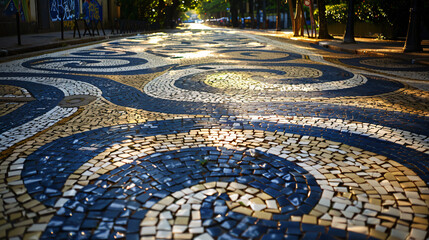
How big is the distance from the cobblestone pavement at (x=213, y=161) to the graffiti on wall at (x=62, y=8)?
63.4 ft

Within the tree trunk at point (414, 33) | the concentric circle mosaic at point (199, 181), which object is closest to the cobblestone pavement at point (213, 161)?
the concentric circle mosaic at point (199, 181)

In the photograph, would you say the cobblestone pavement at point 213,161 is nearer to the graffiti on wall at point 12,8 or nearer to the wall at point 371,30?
the graffiti on wall at point 12,8

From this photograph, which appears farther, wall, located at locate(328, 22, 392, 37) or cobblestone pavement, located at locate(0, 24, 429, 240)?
wall, located at locate(328, 22, 392, 37)

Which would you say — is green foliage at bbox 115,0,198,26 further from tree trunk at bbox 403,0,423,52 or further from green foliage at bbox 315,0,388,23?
tree trunk at bbox 403,0,423,52

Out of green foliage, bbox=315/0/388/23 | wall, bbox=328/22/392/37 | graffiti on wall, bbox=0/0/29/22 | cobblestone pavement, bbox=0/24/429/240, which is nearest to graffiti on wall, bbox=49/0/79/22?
graffiti on wall, bbox=0/0/29/22

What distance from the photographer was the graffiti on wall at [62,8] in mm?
24433

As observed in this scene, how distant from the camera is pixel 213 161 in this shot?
3.46 meters

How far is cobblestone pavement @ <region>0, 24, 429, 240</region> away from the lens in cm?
247

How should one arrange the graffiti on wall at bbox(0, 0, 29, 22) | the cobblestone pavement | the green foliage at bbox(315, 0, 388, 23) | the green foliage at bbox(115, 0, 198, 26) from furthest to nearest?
the green foliage at bbox(115, 0, 198, 26) < the green foliage at bbox(315, 0, 388, 23) < the graffiti on wall at bbox(0, 0, 29, 22) < the cobblestone pavement

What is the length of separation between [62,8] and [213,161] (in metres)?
25.9

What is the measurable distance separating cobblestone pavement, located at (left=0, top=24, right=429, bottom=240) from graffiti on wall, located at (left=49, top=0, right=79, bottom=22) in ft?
63.4

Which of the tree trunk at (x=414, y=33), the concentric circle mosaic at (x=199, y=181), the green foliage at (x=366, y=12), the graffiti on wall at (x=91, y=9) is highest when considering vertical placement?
the graffiti on wall at (x=91, y=9)

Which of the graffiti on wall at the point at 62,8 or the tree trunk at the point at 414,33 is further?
the graffiti on wall at the point at 62,8

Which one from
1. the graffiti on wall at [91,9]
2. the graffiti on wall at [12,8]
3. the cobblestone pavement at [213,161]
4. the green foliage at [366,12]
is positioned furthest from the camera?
the graffiti on wall at [91,9]
